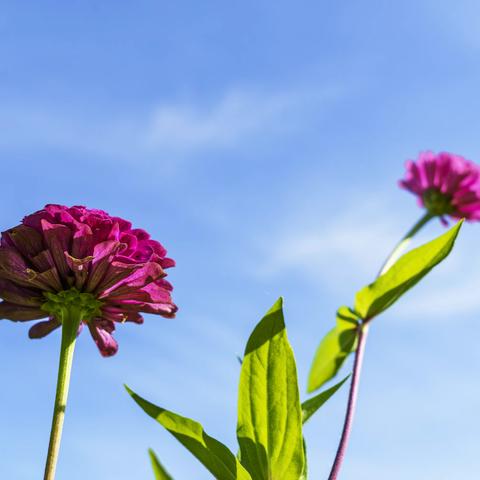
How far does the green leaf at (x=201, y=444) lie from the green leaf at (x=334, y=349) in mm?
724

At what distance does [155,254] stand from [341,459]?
1.67 feet

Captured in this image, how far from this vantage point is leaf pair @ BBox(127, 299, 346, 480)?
1129 millimetres

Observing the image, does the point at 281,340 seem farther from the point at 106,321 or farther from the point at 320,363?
the point at 320,363

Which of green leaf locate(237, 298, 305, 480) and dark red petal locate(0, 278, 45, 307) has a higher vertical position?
dark red petal locate(0, 278, 45, 307)

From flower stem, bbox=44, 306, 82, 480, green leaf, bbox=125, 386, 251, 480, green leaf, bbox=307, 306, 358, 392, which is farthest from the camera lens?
green leaf, bbox=307, 306, 358, 392

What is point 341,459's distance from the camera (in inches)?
47.6

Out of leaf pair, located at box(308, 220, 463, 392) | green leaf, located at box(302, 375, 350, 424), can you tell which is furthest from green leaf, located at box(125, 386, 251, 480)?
leaf pair, located at box(308, 220, 463, 392)

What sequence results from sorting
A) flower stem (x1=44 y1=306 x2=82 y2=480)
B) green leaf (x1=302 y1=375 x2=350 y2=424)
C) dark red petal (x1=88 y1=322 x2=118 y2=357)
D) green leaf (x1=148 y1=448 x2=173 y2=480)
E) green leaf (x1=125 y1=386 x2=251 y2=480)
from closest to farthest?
green leaf (x1=148 y1=448 x2=173 y2=480), flower stem (x1=44 y1=306 x2=82 y2=480), green leaf (x1=125 y1=386 x2=251 y2=480), green leaf (x1=302 y1=375 x2=350 y2=424), dark red petal (x1=88 y1=322 x2=118 y2=357)

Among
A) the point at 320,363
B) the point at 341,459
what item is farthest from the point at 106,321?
→ the point at 320,363

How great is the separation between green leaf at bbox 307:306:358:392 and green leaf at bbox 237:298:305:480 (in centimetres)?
65

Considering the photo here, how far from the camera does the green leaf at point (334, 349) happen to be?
1823 millimetres

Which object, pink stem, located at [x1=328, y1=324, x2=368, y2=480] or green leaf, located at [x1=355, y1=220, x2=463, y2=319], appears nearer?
pink stem, located at [x1=328, y1=324, x2=368, y2=480]

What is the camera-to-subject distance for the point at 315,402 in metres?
1.29

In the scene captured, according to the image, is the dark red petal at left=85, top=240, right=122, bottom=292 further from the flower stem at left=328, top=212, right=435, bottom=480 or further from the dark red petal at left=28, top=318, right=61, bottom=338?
the flower stem at left=328, top=212, right=435, bottom=480
